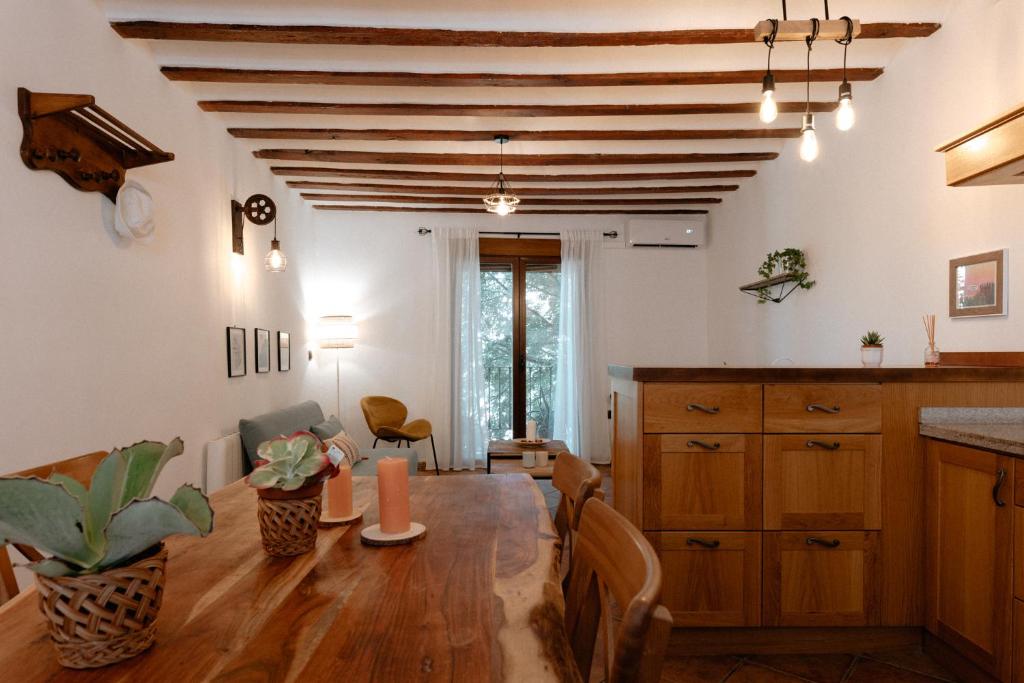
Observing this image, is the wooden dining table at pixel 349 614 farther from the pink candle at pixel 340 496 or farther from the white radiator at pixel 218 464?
the white radiator at pixel 218 464

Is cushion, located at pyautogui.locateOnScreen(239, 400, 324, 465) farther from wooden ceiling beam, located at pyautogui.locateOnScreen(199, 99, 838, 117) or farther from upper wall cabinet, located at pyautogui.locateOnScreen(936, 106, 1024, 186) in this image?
upper wall cabinet, located at pyautogui.locateOnScreen(936, 106, 1024, 186)

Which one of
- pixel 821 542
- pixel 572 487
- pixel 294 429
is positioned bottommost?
pixel 821 542

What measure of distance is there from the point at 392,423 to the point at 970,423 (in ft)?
15.4

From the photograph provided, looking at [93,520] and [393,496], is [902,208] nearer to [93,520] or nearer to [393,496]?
[393,496]

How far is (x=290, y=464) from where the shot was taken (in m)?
1.11

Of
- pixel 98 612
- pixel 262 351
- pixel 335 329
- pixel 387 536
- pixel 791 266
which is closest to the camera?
pixel 98 612

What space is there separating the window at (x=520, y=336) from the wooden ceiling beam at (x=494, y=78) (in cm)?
315

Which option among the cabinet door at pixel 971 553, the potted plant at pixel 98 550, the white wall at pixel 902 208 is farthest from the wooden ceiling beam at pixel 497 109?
the potted plant at pixel 98 550

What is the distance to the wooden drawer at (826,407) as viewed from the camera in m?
2.32

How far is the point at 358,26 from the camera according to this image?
2793 mm

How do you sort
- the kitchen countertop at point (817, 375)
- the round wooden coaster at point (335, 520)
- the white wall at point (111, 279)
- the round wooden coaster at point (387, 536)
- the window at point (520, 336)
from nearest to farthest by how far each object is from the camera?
the round wooden coaster at point (387, 536)
the round wooden coaster at point (335, 520)
the white wall at point (111, 279)
the kitchen countertop at point (817, 375)
the window at point (520, 336)

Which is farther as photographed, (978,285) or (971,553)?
(978,285)

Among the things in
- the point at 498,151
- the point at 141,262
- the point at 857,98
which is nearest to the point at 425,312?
the point at 498,151

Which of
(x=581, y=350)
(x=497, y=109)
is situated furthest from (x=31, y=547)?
(x=581, y=350)
